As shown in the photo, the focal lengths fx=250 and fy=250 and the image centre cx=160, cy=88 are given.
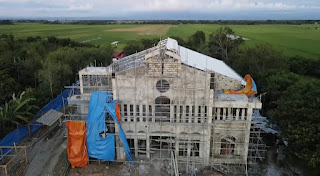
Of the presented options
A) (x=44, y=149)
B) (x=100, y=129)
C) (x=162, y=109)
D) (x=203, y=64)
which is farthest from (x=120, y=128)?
(x=203, y=64)

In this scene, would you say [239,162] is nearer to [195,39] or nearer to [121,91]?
[121,91]

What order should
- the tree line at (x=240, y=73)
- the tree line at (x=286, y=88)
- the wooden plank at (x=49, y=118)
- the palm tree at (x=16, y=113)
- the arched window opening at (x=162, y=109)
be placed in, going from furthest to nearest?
the wooden plank at (x=49, y=118) < the palm tree at (x=16, y=113) < the arched window opening at (x=162, y=109) < the tree line at (x=240, y=73) < the tree line at (x=286, y=88)

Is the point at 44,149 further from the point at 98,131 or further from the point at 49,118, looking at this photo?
the point at 98,131

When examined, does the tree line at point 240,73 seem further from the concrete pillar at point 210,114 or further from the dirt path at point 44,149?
the concrete pillar at point 210,114

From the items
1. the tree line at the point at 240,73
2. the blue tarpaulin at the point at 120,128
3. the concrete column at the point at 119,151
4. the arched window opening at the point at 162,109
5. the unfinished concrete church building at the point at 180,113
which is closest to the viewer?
the tree line at the point at 240,73

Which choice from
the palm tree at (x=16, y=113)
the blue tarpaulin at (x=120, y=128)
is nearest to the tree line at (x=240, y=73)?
the palm tree at (x=16, y=113)

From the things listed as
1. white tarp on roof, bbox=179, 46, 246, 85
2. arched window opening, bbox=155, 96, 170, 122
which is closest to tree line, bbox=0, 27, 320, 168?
white tarp on roof, bbox=179, 46, 246, 85

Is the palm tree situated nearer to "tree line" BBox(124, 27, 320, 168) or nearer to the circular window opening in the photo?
the circular window opening
